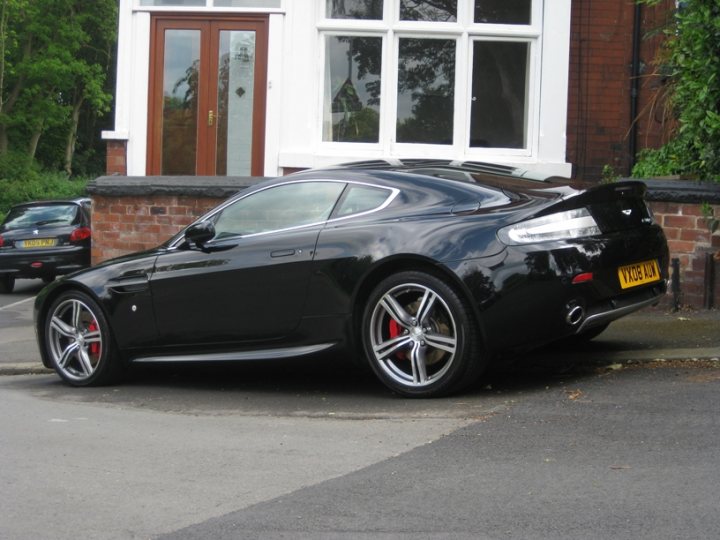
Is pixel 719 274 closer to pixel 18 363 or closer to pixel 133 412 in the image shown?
pixel 133 412

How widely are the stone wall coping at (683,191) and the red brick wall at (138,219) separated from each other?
4.59 m

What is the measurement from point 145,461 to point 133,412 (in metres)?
1.55

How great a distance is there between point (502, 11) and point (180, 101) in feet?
13.4

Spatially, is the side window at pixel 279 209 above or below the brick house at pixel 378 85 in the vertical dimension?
below

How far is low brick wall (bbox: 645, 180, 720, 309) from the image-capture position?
10.3 m

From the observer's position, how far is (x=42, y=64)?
2045 inches

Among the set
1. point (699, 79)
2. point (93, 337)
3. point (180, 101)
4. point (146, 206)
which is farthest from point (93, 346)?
point (180, 101)

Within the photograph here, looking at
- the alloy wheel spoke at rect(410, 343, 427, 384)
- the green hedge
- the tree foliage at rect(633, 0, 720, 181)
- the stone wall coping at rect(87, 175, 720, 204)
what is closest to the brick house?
the stone wall coping at rect(87, 175, 720, 204)

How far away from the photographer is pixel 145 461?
A: 19.5ft

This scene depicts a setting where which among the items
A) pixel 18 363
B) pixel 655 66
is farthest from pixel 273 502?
pixel 655 66

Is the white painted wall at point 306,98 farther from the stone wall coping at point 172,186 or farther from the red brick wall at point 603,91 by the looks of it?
the stone wall coping at point 172,186

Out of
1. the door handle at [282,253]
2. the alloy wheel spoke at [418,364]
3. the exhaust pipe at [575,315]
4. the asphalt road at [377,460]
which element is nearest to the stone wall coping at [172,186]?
the asphalt road at [377,460]

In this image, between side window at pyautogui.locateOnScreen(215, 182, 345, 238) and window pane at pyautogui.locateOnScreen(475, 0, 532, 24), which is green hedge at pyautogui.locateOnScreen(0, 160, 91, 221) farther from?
side window at pyautogui.locateOnScreen(215, 182, 345, 238)

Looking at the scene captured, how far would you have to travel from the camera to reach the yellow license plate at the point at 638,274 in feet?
23.5
